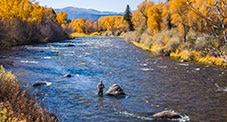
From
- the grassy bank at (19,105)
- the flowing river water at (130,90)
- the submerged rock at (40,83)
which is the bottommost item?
the flowing river water at (130,90)

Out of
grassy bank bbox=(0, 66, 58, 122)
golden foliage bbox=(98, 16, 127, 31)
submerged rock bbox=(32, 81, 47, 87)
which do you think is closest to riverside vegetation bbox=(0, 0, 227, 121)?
grassy bank bbox=(0, 66, 58, 122)

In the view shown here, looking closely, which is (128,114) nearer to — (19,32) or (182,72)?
(182,72)

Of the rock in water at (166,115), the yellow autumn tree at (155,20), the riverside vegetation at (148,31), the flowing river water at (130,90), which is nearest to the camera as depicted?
the rock in water at (166,115)

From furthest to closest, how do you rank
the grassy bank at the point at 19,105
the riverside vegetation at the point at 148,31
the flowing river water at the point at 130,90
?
the riverside vegetation at the point at 148,31 < the flowing river water at the point at 130,90 < the grassy bank at the point at 19,105

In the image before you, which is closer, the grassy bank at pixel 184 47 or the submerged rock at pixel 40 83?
the submerged rock at pixel 40 83

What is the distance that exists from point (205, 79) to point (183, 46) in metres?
20.7

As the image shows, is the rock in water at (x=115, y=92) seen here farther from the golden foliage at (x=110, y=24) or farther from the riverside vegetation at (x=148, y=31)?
the golden foliage at (x=110, y=24)

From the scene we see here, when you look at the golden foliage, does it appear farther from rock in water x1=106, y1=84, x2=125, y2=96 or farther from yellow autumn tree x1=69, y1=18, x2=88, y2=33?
rock in water x1=106, y1=84, x2=125, y2=96

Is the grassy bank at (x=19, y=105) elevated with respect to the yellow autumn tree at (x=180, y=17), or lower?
lower

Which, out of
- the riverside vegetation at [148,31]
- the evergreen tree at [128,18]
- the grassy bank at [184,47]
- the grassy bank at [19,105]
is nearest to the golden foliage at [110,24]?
the evergreen tree at [128,18]

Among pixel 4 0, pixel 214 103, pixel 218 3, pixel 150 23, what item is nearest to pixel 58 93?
pixel 214 103

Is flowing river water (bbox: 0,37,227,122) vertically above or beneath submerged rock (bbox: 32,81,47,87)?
beneath

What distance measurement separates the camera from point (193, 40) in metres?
48.5

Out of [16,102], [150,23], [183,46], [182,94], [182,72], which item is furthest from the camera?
[150,23]
